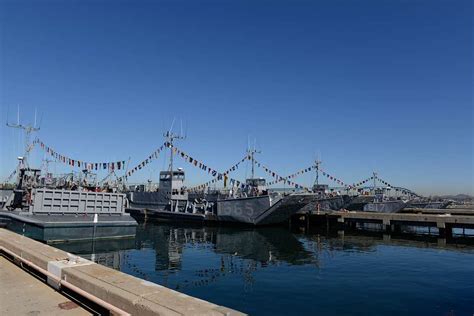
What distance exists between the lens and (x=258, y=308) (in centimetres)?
1145

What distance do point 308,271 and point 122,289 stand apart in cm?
1248

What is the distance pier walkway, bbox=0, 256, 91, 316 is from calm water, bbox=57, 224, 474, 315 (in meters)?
5.83

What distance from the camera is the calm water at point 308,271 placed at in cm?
1205

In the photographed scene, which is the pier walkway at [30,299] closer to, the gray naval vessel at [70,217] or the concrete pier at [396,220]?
the gray naval vessel at [70,217]

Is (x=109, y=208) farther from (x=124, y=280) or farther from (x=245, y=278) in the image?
(x=124, y=280)

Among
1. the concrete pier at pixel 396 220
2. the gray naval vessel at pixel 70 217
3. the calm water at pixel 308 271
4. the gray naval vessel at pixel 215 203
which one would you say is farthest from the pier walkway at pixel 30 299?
the concrete pier at pixel 396 220

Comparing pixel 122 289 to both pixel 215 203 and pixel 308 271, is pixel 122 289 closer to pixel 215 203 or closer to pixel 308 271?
pixel 308 271

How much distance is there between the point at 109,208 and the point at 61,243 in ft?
16.6

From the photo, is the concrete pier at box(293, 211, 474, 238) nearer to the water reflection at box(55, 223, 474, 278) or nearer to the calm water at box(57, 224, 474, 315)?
the water reflection at box(55, 223, 474, 278)

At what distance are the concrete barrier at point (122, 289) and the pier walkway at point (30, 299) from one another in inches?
13.2

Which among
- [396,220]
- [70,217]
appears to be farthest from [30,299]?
[396,220]

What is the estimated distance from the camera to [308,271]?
Result: 17.2 metres

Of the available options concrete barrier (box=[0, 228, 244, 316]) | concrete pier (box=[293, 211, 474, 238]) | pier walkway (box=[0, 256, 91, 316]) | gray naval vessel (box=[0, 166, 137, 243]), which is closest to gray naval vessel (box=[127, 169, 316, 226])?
concrete pier (box=[293, 211, 474, 238])

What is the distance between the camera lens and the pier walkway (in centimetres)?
662
